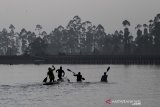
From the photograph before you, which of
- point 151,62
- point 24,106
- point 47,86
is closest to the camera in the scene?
Result: point 24,106

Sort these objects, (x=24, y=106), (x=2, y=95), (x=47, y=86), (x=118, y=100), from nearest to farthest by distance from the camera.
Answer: (x=24, y=106), (x=118, y=100), (x=2, y=95), (x=47, y=86)

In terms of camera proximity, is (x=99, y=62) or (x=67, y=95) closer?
(x=67, y=95)

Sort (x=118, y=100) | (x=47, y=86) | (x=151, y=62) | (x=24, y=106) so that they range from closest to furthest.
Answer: (x=24, y=106) < (x=118, y=100) < (x=47, y=86) < (x=151, y=62)

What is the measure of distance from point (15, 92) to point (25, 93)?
1.84 meters

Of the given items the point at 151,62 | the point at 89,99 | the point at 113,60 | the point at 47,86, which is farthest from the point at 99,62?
the point at 89,99

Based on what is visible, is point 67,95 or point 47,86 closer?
point 67,95

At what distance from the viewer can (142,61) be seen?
19162 cm

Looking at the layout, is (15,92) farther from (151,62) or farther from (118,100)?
(151,62)

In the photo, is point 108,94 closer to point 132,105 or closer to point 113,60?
point 132,105

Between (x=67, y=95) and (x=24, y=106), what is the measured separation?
948 cm

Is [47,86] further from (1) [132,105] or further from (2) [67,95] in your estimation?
(1) [132,105]

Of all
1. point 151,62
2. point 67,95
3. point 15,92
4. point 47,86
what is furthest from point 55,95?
point 151,62

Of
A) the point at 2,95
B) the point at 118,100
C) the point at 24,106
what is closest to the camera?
the point at 24,106

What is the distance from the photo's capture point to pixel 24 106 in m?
43.7
